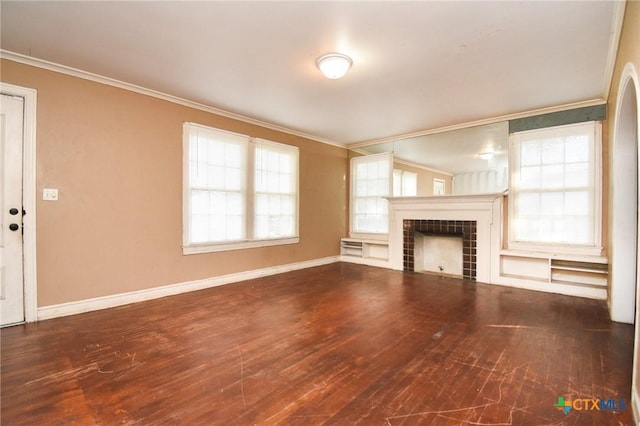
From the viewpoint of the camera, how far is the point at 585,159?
396 cm

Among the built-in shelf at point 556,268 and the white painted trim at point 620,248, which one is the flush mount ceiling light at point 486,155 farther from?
the white painted trim at point 620,248

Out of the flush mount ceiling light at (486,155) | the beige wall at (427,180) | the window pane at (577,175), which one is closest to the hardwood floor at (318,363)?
the window pane at (577,175)

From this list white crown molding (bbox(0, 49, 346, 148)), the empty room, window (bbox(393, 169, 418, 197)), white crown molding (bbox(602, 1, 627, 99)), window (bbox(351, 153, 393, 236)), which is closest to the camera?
the empty room

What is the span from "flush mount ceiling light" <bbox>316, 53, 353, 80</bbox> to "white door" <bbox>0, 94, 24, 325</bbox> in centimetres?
301

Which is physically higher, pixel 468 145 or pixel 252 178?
pixel 468 145

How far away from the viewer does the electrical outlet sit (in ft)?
9.91

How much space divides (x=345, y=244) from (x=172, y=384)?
193 inches

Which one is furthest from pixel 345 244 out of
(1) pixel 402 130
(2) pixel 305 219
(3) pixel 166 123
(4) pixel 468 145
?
(3) pixel 166 123

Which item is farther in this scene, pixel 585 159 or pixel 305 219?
pixel 305 219

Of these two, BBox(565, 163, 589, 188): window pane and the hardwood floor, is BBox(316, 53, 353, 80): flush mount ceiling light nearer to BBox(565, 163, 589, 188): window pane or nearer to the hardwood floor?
the hardwood floor

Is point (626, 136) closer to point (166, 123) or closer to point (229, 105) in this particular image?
point (229, 105)

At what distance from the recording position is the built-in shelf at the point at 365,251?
6.02 metres

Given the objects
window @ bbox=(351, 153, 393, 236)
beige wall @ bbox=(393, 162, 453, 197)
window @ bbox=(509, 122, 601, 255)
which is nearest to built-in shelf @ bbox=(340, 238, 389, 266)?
window @ bbox=(351, 153, 393, 236)

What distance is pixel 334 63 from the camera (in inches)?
111
